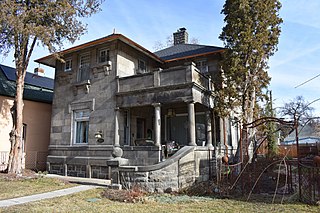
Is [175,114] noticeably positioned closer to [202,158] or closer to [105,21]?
[202,158]

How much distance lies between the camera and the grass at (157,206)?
6.46 metres

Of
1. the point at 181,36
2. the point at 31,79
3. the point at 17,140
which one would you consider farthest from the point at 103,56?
the point at 181,36

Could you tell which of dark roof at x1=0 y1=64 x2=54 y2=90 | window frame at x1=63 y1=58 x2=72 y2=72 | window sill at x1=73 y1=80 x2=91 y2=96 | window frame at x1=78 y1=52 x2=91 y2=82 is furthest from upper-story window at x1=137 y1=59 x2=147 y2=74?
dark roof at x1=0 y1=64 x2=54 y2=90

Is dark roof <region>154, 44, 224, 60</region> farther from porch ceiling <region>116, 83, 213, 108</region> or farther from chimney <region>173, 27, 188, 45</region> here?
porch ceiling <region>116, 83, 213, 108</region>

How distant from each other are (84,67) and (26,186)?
7399mm

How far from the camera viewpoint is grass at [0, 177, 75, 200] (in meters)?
8.53

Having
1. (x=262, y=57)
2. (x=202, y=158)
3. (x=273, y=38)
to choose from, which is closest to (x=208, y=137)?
(x=202, y=158)

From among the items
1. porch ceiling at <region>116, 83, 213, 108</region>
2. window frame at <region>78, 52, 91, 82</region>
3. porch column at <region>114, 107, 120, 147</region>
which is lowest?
porch column at <region>114, 107, 120, 147</region>

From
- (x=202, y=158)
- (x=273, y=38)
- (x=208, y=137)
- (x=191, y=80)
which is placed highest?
(x=273, y=38)

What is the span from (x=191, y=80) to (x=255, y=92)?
3.72 meters

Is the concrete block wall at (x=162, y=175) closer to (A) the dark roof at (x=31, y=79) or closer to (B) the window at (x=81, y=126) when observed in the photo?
(B) the window at (x=81, y=126)

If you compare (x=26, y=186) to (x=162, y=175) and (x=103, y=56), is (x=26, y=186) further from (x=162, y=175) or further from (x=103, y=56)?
(x=103, y=56)

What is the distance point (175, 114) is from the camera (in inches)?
613

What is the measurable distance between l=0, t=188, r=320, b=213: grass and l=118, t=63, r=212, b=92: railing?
5.58m
